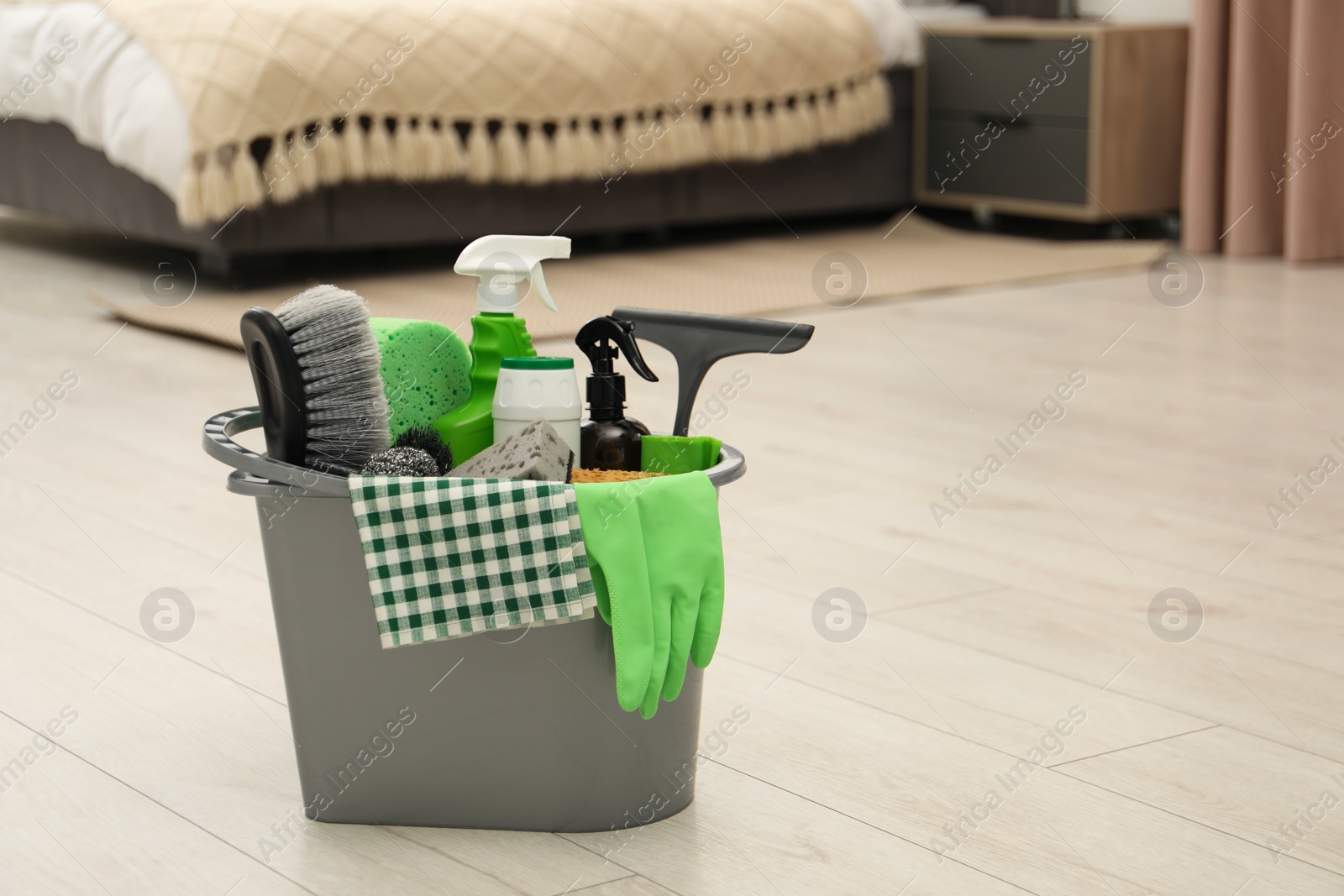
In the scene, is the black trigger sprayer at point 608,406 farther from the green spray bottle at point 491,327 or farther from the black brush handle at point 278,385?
the black brush handle at point 278,385

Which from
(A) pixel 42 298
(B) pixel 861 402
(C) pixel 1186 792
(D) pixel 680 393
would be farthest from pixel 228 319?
(C) pixel 1186 792

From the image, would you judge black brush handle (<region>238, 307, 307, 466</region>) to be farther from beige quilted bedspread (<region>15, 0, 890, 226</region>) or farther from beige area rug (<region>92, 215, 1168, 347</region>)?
beige quilted bedspread (<region>15, 0, 890, 226</region>)

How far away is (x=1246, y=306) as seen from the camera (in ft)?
8.77

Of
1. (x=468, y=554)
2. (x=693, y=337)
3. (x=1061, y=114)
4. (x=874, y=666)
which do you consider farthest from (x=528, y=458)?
(x=1061, y=114)

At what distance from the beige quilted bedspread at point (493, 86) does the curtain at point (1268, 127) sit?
0.72 meters

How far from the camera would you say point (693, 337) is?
904 mm

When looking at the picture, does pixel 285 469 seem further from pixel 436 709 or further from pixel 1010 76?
pixel 1010 76

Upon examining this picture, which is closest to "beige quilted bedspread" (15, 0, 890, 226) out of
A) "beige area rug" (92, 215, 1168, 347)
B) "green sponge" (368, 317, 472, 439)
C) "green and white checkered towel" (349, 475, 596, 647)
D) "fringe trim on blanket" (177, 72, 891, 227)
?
"fringe trim on blanket" (177, 72, 891, 227)

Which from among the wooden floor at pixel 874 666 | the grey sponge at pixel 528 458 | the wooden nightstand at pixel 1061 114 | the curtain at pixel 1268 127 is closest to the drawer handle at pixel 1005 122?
the wooden nightstand at pixel 1061 114

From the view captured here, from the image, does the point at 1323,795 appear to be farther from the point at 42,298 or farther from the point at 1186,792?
Result: the point at 42,298

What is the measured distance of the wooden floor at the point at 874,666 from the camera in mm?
817

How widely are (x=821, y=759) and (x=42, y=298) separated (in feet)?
7.29

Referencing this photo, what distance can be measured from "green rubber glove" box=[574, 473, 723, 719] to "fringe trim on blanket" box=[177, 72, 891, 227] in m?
1.96

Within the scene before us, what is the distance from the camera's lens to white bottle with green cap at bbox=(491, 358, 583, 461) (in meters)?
0.84
